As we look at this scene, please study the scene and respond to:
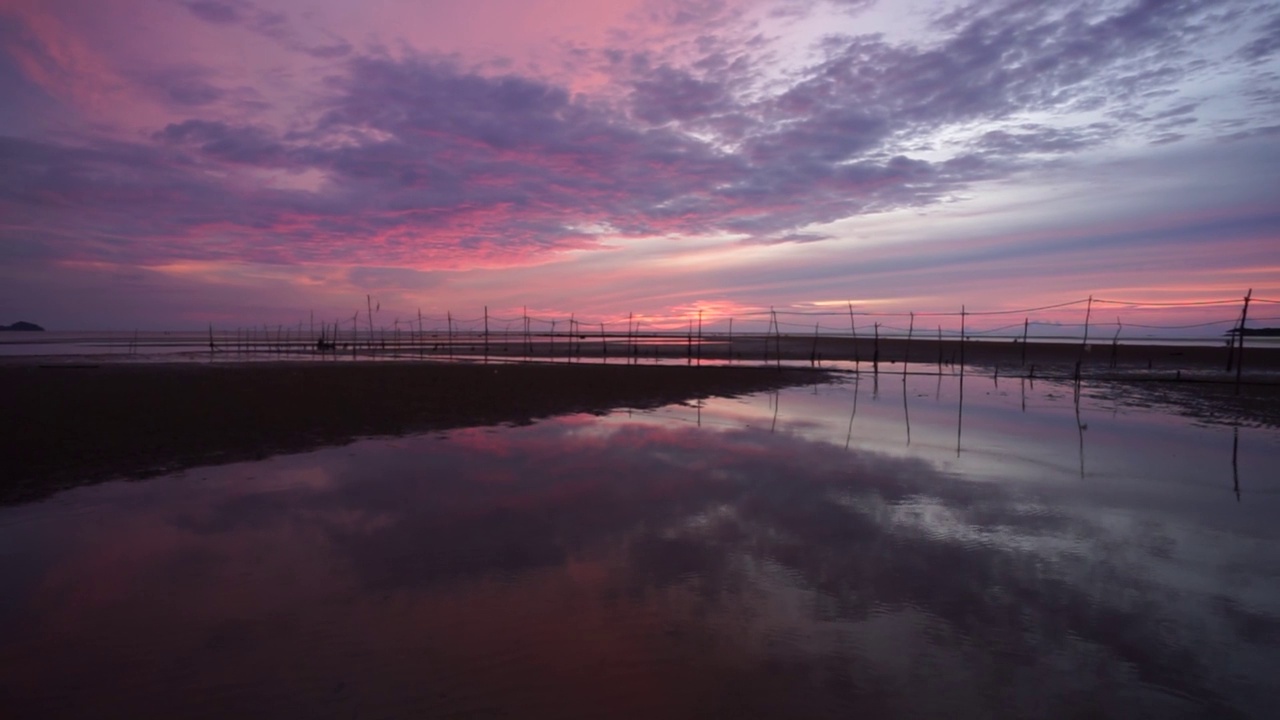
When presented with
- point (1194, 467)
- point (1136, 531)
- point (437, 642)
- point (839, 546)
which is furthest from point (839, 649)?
point (1194, 467)

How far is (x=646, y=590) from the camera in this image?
5.06 meters

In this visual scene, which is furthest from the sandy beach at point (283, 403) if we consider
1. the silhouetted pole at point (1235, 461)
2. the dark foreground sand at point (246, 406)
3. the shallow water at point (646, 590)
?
the silhouetted pole at point (1235, 461)

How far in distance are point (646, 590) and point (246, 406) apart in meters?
12.9

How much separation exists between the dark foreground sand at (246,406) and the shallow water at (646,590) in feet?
4.58

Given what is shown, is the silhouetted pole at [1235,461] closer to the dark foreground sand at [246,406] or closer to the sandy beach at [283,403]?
the sandy beach at [283,403]

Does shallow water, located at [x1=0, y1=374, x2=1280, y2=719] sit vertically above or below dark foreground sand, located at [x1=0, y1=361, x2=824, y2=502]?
below

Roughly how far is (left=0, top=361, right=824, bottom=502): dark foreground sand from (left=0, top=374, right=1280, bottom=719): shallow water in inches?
55.0

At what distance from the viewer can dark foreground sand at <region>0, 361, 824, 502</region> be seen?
938 centimetres

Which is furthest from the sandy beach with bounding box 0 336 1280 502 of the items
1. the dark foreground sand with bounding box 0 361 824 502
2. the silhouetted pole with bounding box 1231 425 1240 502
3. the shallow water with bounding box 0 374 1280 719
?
the silhouetted pole with bounding box 1231 425 1240 502

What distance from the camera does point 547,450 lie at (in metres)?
10.6

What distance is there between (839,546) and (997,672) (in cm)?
217

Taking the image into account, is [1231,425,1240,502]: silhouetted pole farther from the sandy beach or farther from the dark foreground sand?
the dark foreground sand

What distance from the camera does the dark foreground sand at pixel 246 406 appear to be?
938 cm

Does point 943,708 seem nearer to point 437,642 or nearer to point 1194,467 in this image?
point 437,642
